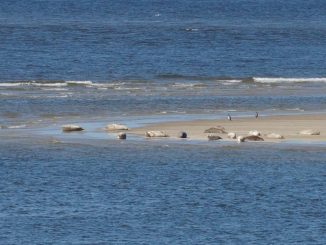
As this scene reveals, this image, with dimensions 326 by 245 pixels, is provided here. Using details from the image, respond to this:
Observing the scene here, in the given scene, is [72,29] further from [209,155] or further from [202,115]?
[209,155]

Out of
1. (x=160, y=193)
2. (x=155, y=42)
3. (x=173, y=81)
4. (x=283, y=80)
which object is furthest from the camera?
(x=155, y=42)

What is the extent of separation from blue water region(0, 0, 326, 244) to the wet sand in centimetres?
132

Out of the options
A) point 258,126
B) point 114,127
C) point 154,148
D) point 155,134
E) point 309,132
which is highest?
point 258,126

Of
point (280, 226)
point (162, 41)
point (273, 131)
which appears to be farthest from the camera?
point (162, 41)

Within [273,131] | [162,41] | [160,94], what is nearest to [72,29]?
[162,41]

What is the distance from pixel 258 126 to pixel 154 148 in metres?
5.63

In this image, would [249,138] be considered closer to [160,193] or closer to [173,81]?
[160,193]

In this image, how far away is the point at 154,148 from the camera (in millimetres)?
35844

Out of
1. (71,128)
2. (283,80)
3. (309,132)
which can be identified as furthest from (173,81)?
(309,132)

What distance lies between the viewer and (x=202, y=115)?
144 feet

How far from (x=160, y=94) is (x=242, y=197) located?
2246cm

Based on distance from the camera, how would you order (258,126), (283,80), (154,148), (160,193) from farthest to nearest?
(283,80)
(258,126)
(154,148)
(160,193)

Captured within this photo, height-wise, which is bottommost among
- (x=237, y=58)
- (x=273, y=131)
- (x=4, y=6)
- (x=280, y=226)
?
(x=280, y=226)

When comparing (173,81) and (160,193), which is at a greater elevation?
(173,81)
